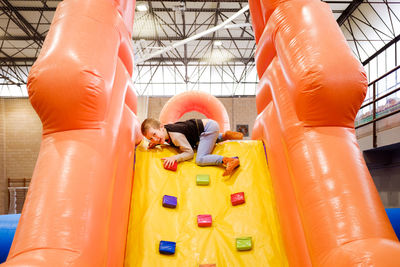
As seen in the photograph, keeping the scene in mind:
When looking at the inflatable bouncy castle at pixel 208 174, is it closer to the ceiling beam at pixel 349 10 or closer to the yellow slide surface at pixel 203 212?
the yellow slide surface at pixel 203 212

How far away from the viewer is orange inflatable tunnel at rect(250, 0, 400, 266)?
137 centimetres

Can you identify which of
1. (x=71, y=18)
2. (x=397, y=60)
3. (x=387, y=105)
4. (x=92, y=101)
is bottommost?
(x=92, y=101)

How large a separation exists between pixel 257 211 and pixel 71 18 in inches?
66.2

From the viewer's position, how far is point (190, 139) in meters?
2.50

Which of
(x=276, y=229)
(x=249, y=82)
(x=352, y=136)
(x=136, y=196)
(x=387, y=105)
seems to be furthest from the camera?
(x=249, y=82)

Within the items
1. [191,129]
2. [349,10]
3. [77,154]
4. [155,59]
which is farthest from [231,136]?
[155,59]

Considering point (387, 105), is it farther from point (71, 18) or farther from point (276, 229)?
point (71, 18)

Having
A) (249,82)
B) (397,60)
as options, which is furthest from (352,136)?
(249,82)

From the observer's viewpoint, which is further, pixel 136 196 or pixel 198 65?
pixel 198 65

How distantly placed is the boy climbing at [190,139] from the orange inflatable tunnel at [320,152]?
0.42 meters

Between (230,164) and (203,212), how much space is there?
1.33ft

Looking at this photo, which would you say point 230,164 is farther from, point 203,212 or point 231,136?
point 231,136

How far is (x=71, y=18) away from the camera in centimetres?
181

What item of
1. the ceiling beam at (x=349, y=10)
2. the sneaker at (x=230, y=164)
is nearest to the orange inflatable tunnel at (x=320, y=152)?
the sneaker at (x=230, y=164)
